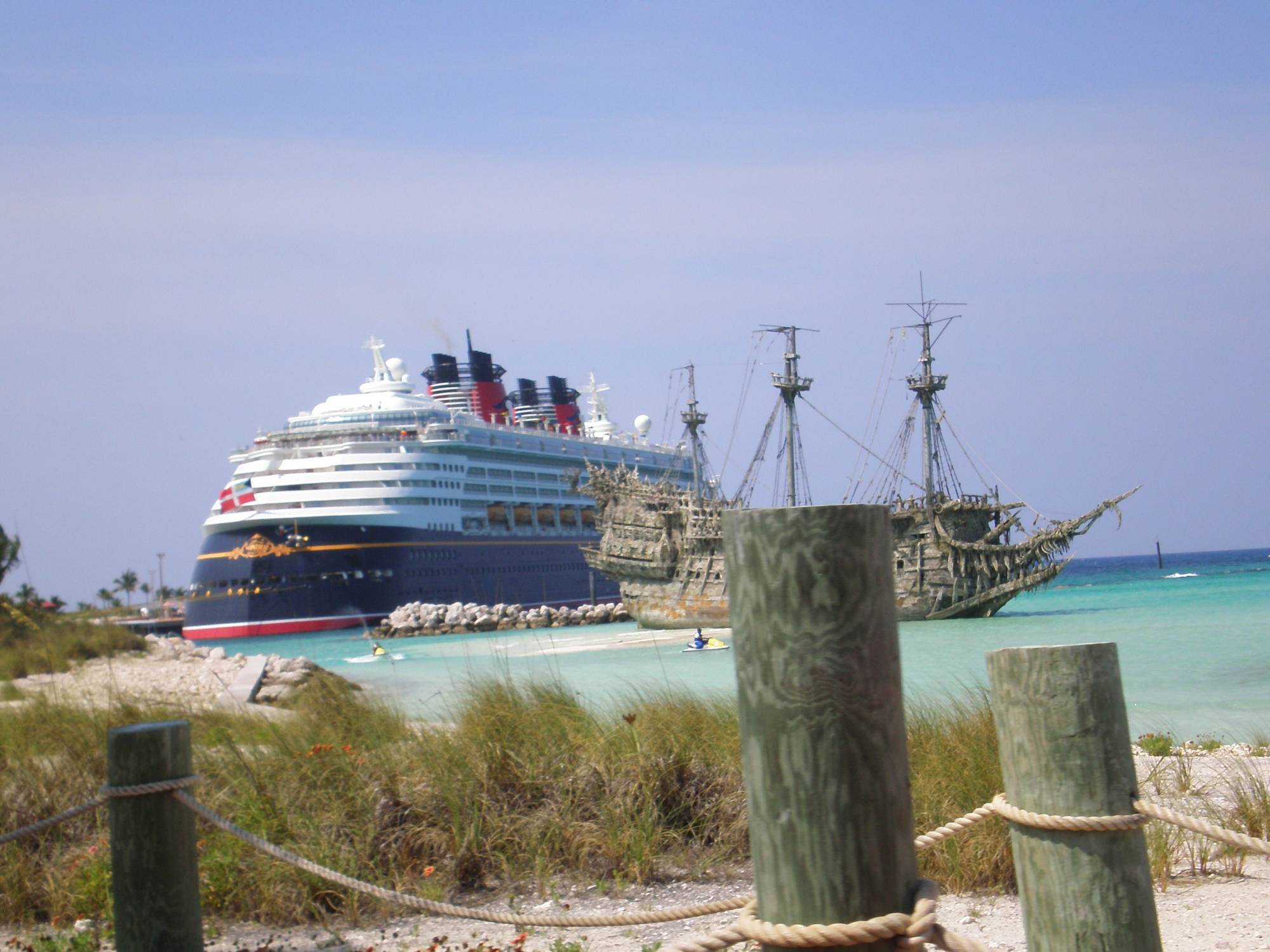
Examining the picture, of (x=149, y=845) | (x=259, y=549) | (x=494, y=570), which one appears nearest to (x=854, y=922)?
(x=149, y=845)

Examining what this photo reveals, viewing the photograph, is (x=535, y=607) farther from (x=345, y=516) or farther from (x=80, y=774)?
(x=80, y=774)

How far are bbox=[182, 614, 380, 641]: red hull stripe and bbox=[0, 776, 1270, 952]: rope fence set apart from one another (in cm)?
4395

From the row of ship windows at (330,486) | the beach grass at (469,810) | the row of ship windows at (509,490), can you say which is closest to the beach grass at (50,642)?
the beach grass at (469,810)

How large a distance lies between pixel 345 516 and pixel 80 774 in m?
42.1

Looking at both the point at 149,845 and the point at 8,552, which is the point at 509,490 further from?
the point at 149,845

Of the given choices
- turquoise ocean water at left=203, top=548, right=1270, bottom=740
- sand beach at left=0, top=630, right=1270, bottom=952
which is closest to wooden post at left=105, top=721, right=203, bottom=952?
sand beach at left=0, top=630, right=1270, bottom=952

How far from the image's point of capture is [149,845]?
2.55 m

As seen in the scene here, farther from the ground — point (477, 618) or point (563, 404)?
point (563, 404)

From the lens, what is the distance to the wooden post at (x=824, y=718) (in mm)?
1465

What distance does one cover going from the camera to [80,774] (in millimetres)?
5324

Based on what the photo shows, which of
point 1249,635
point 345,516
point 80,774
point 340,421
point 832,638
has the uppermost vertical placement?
point 340,421

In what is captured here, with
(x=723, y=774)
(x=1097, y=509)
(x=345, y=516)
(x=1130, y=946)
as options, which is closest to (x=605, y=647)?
(x=1097, y=509)

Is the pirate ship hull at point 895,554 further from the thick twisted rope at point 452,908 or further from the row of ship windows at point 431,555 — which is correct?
the thick twisted rope at point 452,908

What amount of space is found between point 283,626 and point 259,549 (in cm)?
340
